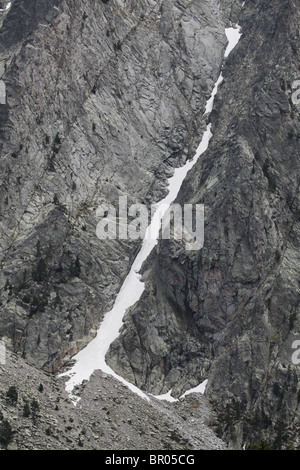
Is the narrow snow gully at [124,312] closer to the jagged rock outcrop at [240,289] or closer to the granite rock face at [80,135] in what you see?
the granite rock face at [80,135]

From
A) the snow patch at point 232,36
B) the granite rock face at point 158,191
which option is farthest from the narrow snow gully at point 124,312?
the snow patch at point 232,36

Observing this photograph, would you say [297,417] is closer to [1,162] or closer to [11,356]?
[11,356]

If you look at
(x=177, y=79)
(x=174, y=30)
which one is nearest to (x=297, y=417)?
(x=177, y=79)

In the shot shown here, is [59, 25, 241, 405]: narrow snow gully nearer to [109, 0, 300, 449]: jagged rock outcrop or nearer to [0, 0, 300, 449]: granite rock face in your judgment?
[0, 0, 300, 449]: granite rock face

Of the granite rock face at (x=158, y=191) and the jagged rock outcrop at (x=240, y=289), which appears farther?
the granite rock face at (x=158, y=191)

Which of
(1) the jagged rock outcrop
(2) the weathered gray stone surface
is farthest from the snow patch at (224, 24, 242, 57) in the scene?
(2) the weathered gray stone surface

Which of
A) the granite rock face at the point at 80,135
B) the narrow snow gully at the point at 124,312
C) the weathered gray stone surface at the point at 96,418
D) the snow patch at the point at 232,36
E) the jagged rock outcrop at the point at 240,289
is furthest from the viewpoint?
the snow patch at the point at 232,36
